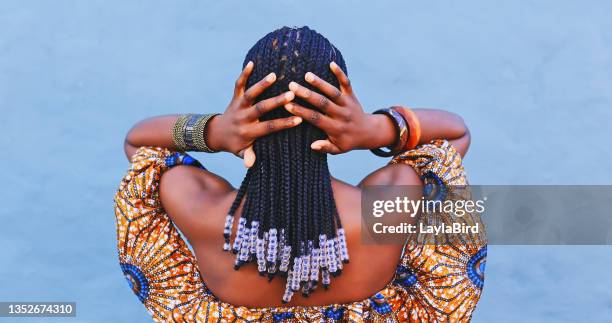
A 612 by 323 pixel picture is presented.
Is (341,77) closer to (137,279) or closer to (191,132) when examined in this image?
(191,132)

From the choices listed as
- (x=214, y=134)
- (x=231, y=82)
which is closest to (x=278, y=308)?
(x=214, y=134)

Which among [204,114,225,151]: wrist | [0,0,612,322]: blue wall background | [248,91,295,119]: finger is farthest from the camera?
[0,0,612,322]: blue wall background

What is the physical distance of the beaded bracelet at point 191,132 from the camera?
5.14 feet

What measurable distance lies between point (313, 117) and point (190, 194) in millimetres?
324

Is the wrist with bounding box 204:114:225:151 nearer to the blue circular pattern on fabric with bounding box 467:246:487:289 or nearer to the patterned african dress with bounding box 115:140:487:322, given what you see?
the patterned african dress with bounding box 115:140:487:322

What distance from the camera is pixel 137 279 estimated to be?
1.62m

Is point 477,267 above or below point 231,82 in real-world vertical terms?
below

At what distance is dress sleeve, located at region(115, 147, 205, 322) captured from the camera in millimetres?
1568

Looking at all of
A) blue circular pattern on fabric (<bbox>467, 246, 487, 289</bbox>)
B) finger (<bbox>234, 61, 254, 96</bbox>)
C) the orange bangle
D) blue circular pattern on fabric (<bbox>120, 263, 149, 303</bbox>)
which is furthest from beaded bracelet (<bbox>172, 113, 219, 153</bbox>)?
blue circular pattern on fabric (<bbox>467, 246, 487, 289</bbox>)

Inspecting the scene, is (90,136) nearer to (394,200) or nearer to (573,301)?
(573,301)

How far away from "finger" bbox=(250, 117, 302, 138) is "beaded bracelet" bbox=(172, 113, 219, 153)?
0.21 metres

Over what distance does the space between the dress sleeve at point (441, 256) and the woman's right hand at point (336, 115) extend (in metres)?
0.14

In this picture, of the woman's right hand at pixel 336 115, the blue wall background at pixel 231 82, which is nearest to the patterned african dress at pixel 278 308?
the woman's right hand at pixel 336 115

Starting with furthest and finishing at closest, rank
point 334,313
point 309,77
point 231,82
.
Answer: point 231,82 < point 334,313 < point 309,77
